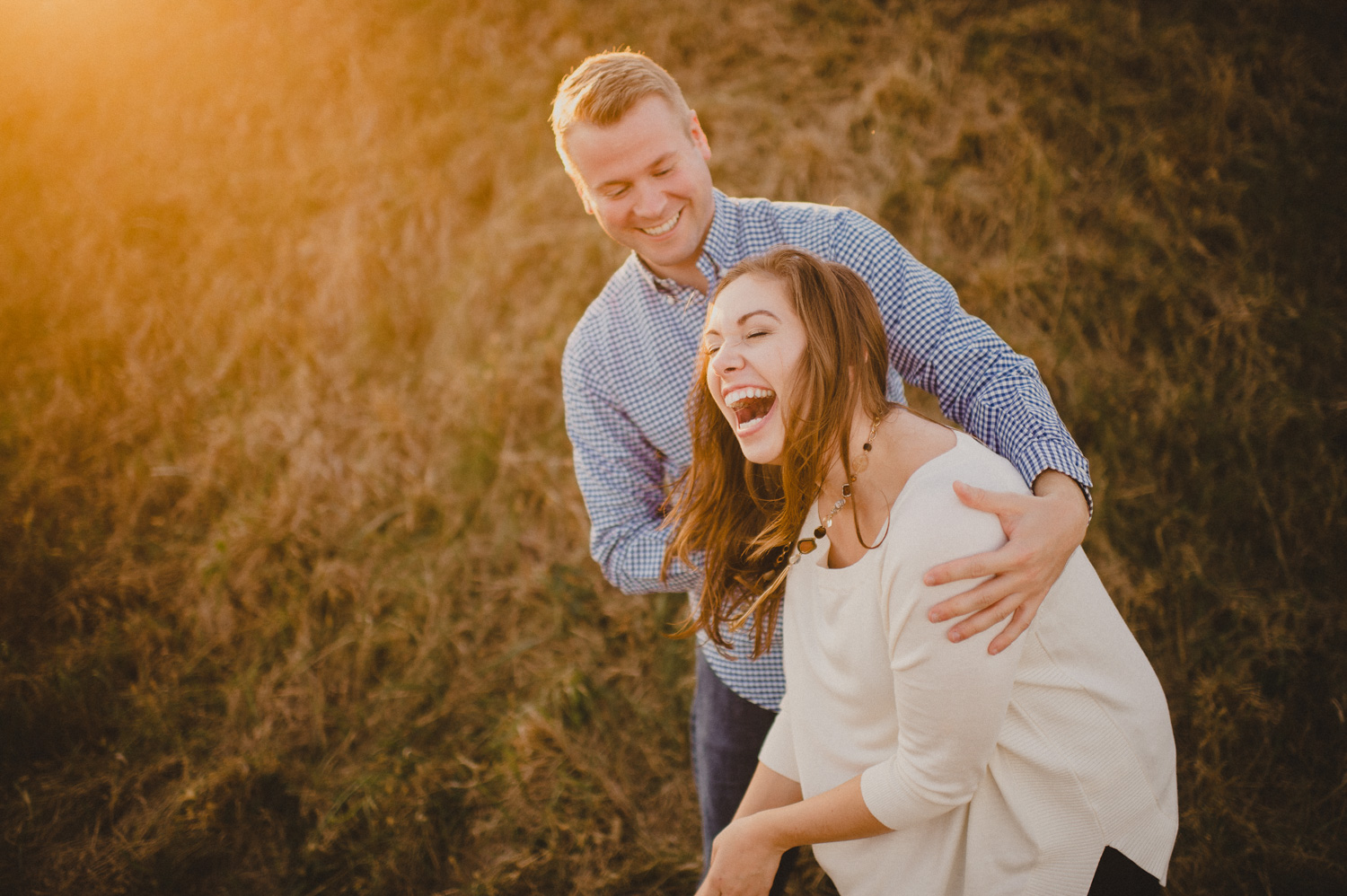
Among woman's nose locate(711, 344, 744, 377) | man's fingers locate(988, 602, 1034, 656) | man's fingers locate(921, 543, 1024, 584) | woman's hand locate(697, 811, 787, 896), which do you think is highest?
woman's nose locate(711, 344, 744, 377)

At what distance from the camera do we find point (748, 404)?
160 cm

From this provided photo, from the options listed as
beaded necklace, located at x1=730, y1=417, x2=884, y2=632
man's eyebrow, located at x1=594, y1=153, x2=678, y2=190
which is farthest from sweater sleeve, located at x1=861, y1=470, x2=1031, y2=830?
man's eyebrow, located at x1=594, y1=153, x2=678, y2=190

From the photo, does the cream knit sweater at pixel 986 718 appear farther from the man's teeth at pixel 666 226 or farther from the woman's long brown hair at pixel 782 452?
the man's teeth at pixel 666 226

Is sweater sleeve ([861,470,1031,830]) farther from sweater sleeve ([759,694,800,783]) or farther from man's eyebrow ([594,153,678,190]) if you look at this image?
man's eyebrow ([594,153,678,190])

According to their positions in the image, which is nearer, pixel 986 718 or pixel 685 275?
pixel 986 718

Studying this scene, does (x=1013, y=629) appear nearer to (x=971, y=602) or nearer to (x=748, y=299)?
(x=971, y=602)

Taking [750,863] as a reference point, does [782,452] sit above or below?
above

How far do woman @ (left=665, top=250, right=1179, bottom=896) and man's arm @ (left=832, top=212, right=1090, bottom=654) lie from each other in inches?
1.7

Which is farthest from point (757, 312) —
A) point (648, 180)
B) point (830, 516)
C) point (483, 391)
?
point (483, 391)

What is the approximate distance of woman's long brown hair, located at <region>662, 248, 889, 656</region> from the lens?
1.51 meters

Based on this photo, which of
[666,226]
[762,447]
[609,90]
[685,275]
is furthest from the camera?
[685,275]

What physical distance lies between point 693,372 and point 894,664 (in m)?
1.04

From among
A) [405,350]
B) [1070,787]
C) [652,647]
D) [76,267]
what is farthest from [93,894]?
[76,267]

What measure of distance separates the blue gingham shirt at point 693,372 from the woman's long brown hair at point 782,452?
0.22 m
